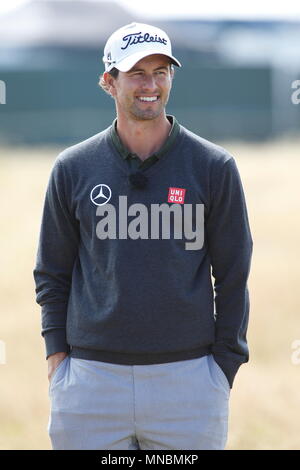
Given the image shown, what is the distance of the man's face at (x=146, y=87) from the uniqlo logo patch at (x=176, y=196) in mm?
274

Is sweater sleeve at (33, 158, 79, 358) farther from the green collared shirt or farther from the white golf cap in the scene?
the white golf cap

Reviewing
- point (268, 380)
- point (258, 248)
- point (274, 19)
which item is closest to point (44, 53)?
point (274, 19)

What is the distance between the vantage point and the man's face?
3.21 meters

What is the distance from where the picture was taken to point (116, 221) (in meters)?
3.18

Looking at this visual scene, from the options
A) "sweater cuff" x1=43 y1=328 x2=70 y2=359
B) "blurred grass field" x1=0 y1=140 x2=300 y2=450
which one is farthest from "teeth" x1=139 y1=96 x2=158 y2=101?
"blurred grass field" x1=0 y1=140 x2=300 y2=450

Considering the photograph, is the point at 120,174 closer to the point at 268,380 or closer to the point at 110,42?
the point at 110,42

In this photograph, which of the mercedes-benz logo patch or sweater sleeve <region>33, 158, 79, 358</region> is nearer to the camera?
the mercedes-benz logo patch

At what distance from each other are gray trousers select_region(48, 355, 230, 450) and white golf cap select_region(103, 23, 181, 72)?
1.04m

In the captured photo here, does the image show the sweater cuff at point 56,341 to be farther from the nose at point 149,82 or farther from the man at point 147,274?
the nose at point 149,82

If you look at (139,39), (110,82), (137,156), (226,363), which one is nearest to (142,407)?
(226,363)

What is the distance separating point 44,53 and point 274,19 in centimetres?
1782

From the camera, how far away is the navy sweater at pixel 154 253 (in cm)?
316

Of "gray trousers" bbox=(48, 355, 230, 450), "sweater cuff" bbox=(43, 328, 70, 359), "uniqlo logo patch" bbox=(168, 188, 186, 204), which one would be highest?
"uniqlo logo patch" bbox=(168, 188, 186, 204)

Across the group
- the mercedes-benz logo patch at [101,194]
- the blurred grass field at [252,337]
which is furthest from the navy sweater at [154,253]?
the blurred grass field at [252,337]
